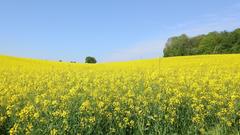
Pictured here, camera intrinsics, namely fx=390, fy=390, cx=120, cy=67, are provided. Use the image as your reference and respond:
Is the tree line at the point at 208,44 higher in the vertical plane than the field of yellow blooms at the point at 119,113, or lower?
higher

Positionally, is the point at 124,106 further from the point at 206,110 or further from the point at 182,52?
the point at 182,52

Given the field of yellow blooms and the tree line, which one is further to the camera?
the tree line

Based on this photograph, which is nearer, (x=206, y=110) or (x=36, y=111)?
(x=36, y=111)

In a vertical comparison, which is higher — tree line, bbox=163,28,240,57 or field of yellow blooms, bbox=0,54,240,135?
tree line, bbox=163,28,240,57

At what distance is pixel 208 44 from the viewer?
7081 centimetres

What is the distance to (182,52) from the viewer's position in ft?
207

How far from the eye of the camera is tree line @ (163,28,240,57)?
6269cm

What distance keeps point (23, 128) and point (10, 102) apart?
1.66 m

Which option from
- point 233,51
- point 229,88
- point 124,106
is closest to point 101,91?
point 124,106

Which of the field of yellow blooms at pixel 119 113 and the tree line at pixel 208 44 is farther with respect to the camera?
the tree line at pixel 208 44

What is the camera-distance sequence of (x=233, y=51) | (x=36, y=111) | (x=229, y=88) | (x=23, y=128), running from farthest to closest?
(x=233, y=51), (x=229, y=88), (x=36, y=111), (x=23, y=128)

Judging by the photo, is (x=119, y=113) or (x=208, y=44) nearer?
(x=119, y=113)

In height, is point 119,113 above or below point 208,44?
below

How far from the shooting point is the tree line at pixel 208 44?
206 feet
